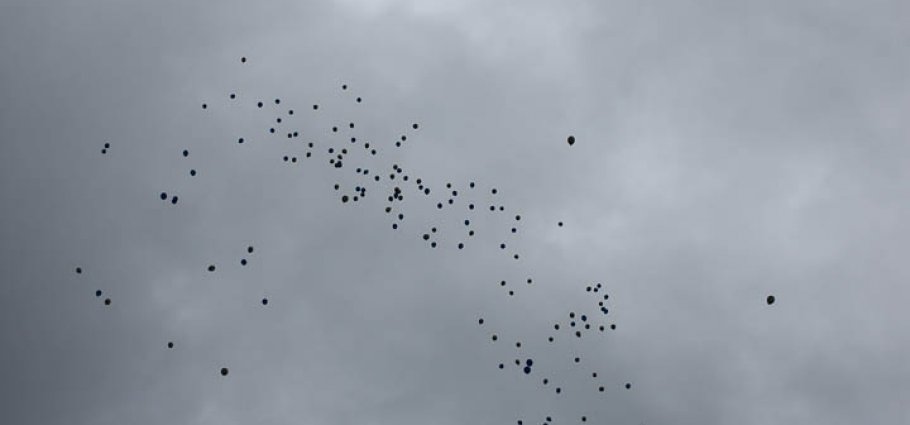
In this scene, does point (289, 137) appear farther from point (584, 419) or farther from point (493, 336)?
point (584, 419)

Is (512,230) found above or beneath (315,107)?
beneath

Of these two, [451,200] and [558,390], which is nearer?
[558,390]

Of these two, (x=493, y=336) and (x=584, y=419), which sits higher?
(x=493, y=336)

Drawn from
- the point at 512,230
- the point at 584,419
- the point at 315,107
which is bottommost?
the point at 584,419

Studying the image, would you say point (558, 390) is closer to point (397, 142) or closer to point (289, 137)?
point (397, 142)

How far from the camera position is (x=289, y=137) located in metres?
51.0

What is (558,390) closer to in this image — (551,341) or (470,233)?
(551,341)

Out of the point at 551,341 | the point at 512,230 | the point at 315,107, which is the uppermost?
the point at 315,107

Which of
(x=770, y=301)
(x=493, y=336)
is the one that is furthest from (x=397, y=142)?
(x=770, y=301)

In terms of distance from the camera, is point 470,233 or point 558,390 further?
point 470,233

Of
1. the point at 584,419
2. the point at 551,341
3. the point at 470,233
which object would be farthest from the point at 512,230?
the point at 584,419

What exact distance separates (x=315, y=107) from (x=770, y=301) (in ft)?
73.3

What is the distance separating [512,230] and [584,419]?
9.08 metres

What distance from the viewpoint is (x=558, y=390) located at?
160 feet
